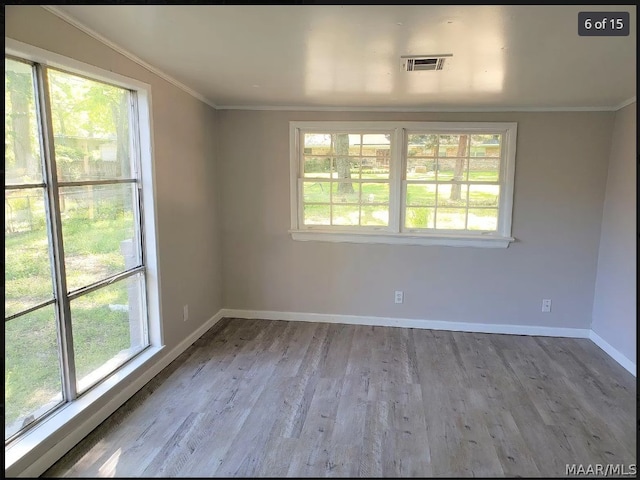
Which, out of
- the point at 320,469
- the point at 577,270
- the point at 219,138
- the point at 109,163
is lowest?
the point at 320,469

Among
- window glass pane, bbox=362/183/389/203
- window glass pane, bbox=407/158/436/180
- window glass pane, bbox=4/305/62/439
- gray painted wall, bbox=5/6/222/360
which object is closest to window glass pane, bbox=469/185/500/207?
window glass pane, bbox=407/158/436/180

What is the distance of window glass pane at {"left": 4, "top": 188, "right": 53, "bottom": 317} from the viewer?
1.87 m

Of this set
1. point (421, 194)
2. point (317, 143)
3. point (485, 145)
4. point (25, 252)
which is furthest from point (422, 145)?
point (25, 252)

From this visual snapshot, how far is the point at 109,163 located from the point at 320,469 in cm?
223

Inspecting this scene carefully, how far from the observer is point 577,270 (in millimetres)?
3811

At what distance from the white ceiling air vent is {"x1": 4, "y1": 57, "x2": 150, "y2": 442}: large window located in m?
1.80

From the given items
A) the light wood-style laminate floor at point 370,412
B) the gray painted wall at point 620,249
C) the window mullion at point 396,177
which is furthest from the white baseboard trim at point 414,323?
the window mullion at point 396,177

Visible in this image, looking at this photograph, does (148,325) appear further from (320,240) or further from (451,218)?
(451,218)

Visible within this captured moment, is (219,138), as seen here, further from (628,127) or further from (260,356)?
(628,127)

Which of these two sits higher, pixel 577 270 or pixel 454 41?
pixel 454 41

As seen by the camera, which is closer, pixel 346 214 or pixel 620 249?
pixel 620 249

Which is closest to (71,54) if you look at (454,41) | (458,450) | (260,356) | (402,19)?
(402,19)

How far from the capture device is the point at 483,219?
3938mm

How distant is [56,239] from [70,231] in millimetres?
150
